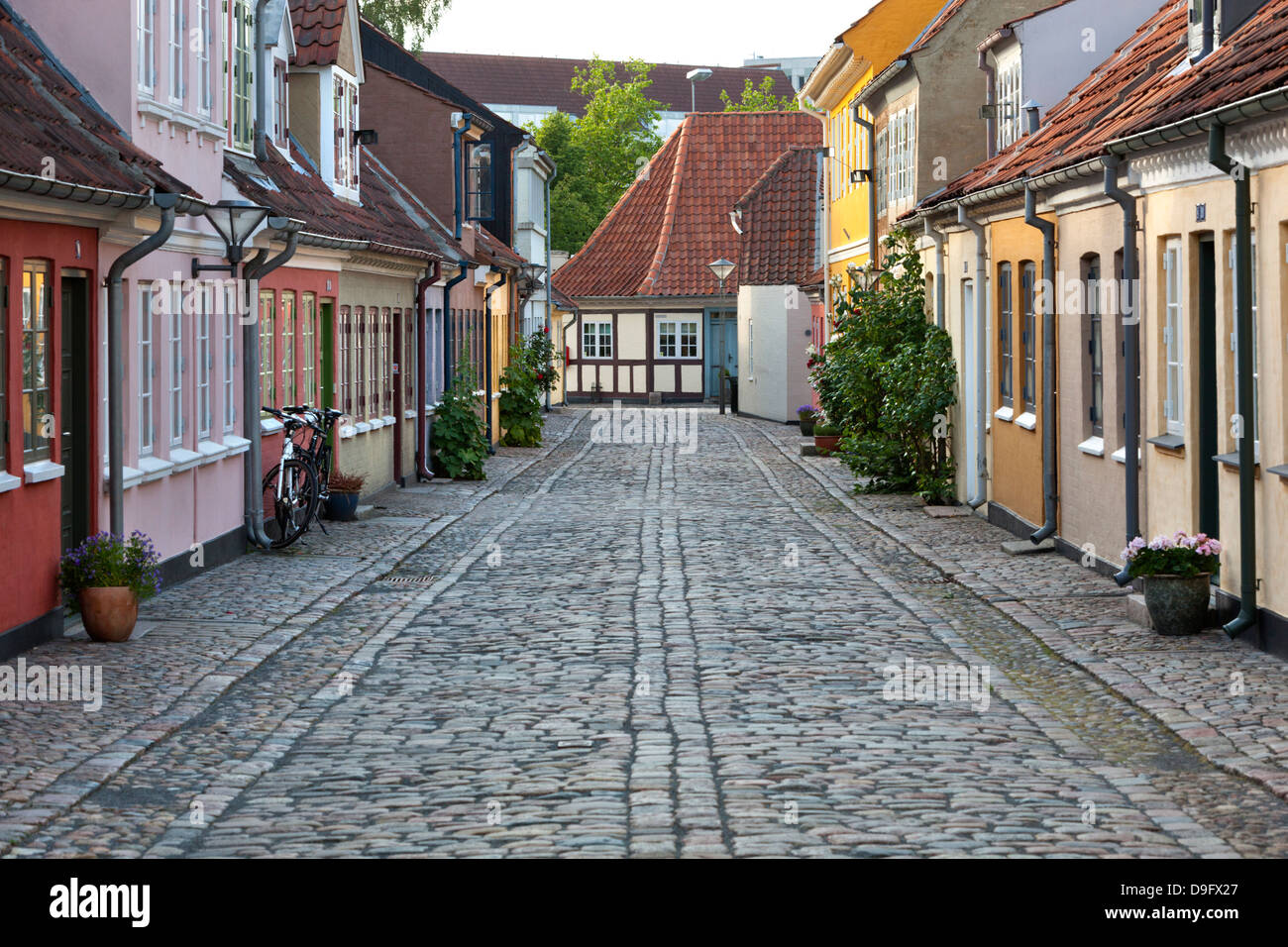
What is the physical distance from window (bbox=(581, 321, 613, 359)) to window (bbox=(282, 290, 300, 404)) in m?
38.8

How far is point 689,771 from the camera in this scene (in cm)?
784

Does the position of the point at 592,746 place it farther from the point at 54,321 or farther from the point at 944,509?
the point at 944,509

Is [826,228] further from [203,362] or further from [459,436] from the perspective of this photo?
[203,362]

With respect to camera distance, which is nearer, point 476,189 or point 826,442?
point 826,442

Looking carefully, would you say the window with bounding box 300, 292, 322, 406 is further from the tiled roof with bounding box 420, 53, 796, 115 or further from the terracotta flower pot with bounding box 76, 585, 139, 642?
the tiled roof with bounding box 420, 53, 796, 115

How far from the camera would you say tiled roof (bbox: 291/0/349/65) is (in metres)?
23.0

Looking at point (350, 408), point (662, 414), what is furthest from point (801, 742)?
point (662, 414)

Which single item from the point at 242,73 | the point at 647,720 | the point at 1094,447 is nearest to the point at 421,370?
the point at 242,73

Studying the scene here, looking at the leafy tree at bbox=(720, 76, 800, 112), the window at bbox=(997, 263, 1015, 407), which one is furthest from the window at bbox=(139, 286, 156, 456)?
the leafy tree at bbox=(720, 76, 800, 112)

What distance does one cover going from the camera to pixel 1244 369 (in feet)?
36.7

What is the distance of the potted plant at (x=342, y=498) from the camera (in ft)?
65.9

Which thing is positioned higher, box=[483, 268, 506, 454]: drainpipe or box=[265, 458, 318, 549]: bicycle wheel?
box=[483, 268, 506, 454]: drainpipe

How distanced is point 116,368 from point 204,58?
4275 millimetres
